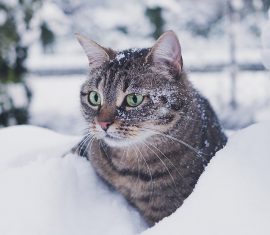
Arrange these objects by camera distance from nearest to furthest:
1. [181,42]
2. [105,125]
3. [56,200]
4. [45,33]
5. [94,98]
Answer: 1. [56,200]
2. [105,125]
3. [94,98]
4. [45,33]
5. [181,42]

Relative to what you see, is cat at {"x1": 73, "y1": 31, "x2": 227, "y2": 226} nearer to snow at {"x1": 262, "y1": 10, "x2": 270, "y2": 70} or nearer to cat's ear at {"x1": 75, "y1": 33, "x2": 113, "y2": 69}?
cat's ear at {"x1": 75, "y1": 33, "x2": 113, "y2": 69}

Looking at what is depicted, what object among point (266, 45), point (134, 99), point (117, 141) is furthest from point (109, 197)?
point (266, 45)

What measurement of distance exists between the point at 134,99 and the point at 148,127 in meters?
0.11

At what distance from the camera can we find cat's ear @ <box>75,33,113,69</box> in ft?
5.37

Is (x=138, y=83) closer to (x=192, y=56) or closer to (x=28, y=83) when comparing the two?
(x=28, y=83)

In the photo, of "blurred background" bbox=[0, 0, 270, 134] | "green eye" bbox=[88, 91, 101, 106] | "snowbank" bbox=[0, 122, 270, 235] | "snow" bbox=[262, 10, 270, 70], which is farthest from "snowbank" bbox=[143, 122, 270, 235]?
"blurred background" bbox=[0, 0, 270, 134]

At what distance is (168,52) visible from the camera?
150 centimetres

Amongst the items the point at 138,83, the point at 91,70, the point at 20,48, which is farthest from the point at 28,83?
the point at 138,83

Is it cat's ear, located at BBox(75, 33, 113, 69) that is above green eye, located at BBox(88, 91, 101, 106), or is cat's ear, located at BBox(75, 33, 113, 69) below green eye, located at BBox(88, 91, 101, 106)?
above

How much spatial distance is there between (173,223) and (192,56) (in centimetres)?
439

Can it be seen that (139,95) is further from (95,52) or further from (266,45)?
(266,45)

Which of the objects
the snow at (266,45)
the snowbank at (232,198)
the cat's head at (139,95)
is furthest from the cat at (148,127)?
the snowbank at (232,198)

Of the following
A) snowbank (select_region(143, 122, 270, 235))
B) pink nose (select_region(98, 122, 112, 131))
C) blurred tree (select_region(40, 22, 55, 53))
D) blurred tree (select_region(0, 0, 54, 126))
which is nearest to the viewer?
snowbank (select_region(143, 122, 270, 235))

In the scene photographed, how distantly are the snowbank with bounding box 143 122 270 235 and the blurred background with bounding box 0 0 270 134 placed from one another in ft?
10.6
